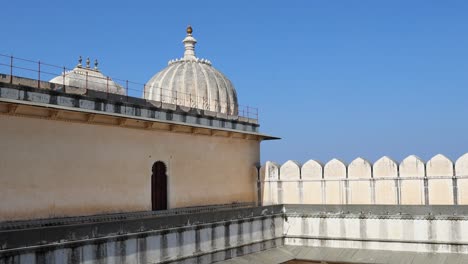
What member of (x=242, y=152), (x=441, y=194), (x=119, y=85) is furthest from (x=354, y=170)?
(x=119, y=85)

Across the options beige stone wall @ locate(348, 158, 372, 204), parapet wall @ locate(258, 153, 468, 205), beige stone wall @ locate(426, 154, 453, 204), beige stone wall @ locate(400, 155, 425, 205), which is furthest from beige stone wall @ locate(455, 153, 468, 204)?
beige stone wall @ locate(348, 158, 372, 204)

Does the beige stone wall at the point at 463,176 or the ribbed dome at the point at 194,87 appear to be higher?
the ribbed dome at the point at 194,87

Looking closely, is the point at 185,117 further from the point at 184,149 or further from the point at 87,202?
the point at 87,202

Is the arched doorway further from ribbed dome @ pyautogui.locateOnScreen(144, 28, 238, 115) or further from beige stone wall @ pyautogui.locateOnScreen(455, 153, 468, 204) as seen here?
beige stone wall @ pyautogui.locateOnScreen(455, 153, 468, 204)

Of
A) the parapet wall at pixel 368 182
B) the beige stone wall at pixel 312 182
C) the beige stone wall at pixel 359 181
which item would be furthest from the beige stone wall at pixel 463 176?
the beige stone wall at pixel 312 182

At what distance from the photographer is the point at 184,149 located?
753 inches

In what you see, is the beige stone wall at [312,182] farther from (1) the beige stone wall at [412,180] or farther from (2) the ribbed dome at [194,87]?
(2) the ribbed dome at [194,87]

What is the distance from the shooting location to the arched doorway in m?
17.8

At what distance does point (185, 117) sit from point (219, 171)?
313 cm

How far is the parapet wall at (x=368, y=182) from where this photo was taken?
18.6m

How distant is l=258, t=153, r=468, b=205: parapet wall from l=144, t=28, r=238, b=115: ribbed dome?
5086 millimetres

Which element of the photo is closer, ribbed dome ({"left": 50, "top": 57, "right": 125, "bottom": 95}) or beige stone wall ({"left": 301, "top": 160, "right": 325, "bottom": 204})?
ribbed dome ({"left": 50, "top": 57, "right": 125, "bottom": 95})

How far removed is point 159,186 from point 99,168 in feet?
9.40

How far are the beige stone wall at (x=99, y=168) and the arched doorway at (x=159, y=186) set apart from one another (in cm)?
20
